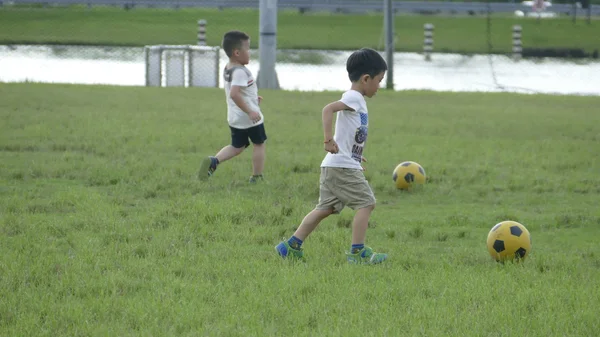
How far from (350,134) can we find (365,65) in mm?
437

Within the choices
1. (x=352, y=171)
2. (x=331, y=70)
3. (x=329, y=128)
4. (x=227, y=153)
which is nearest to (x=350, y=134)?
(x=352, y=171)

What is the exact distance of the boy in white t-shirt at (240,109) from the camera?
867 centimetres

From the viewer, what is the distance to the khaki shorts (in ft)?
19.0

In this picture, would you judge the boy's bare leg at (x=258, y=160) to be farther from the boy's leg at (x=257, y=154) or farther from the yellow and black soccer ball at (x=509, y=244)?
the yellow and black soccer ball at (x=509, y=244)

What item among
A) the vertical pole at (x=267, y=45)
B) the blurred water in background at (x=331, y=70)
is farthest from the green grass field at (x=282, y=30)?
the vertical pole at (x=267, y=45)

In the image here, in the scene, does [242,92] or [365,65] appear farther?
[242,92]

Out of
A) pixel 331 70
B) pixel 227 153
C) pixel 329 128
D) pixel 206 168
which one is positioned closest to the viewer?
pixel 329 128

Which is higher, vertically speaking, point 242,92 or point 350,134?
point 350,134

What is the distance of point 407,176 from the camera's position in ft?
27.9

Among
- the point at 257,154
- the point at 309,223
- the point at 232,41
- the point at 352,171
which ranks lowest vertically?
the point at 257,154

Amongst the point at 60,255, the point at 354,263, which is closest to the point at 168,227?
the point at 60,255

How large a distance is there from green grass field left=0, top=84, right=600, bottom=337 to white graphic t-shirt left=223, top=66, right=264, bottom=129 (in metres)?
0.52

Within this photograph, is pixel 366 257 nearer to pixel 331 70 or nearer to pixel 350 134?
pixel 350 134

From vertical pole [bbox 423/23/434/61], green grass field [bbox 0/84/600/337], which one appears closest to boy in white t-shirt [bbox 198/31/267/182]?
green grass field [bbox 0/84/600/337]
